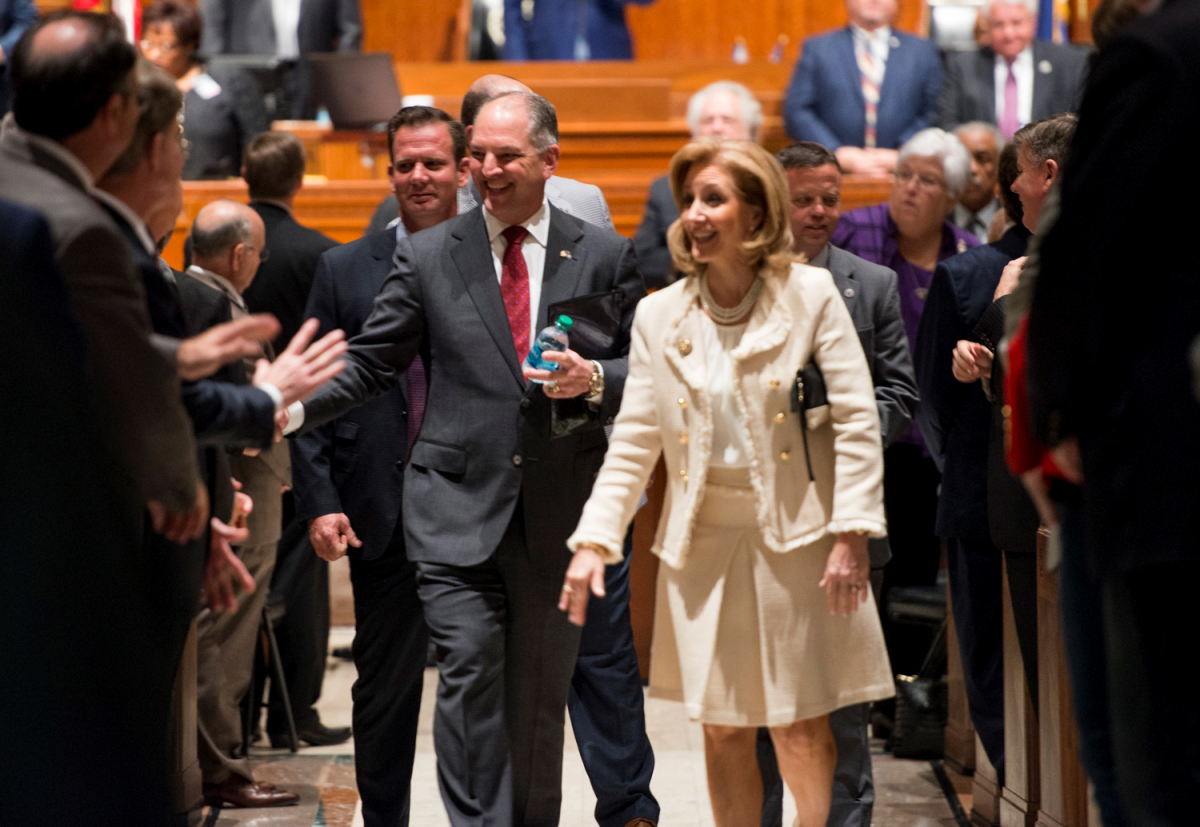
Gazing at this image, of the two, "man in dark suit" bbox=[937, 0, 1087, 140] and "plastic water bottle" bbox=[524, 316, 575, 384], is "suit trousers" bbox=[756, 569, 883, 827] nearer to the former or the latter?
"plastic water bottle" bbox=[524, 316, 575, 384]

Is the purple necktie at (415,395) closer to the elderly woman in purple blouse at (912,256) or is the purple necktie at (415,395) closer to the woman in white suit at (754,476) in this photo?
the woman in white suit at (754,476)

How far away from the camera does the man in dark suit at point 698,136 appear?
5934 millimetres

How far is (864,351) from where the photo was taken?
3.48 m

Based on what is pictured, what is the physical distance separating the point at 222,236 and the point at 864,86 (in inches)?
153

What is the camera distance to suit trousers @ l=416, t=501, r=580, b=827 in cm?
324

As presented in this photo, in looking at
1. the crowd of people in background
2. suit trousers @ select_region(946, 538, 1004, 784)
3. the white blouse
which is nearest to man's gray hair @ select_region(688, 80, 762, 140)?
the crowd of people in background

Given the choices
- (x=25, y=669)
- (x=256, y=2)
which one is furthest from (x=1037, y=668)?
(x=256, y=2)

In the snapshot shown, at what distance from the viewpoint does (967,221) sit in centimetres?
565

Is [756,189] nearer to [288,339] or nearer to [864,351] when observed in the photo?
[864,351]

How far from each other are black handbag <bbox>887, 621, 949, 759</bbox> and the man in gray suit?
89cm

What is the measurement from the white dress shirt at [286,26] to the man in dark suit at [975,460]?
5.50 meters

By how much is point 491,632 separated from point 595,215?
A: 1.30 m

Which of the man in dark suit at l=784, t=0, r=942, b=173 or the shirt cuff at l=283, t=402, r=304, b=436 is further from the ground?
the man in dark suit at l=784, t=0, r=942, b=173

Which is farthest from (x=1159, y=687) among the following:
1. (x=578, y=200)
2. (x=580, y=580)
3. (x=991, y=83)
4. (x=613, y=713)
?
(x=991, y=83)
